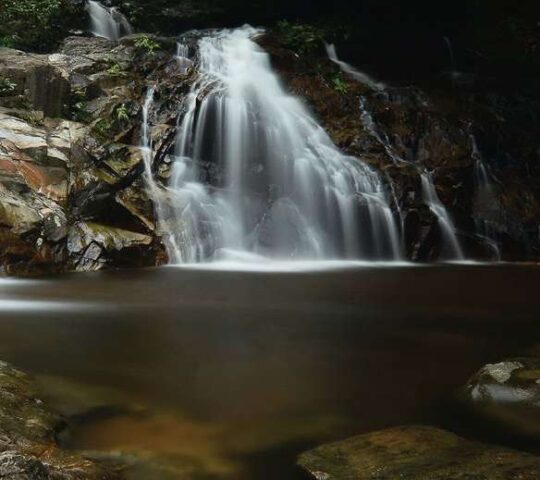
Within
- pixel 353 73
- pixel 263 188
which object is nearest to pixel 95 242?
pixel 263 188

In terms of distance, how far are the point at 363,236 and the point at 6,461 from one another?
10.1 meters

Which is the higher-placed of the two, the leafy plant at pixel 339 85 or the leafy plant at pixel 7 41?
the leafy plant at pixel 7 41

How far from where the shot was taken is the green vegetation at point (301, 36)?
54.7 feet

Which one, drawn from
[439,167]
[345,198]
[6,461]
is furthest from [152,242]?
[6,461]

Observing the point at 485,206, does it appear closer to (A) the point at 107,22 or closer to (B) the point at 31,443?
(A) the point at 107,22

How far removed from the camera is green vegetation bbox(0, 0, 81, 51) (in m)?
15.4

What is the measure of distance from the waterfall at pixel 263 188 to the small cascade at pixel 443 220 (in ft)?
3.69

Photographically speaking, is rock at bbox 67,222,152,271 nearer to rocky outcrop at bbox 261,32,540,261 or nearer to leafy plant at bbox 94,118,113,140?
leafy plant at bbox 94,118,113,140

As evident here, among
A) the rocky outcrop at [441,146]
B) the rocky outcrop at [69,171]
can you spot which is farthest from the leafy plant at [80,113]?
the rocky outcrop at [441,146]

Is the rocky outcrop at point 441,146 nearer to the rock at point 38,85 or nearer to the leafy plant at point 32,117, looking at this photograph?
the rock at point 38,85

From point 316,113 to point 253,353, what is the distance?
394 inches

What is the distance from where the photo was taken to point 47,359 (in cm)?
431

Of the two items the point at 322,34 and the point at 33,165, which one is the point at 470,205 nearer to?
the point at 322,34

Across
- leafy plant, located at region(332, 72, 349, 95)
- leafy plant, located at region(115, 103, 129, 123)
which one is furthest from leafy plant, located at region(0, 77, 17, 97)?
leafy plant, located at region(332, 72, 349, 95)
